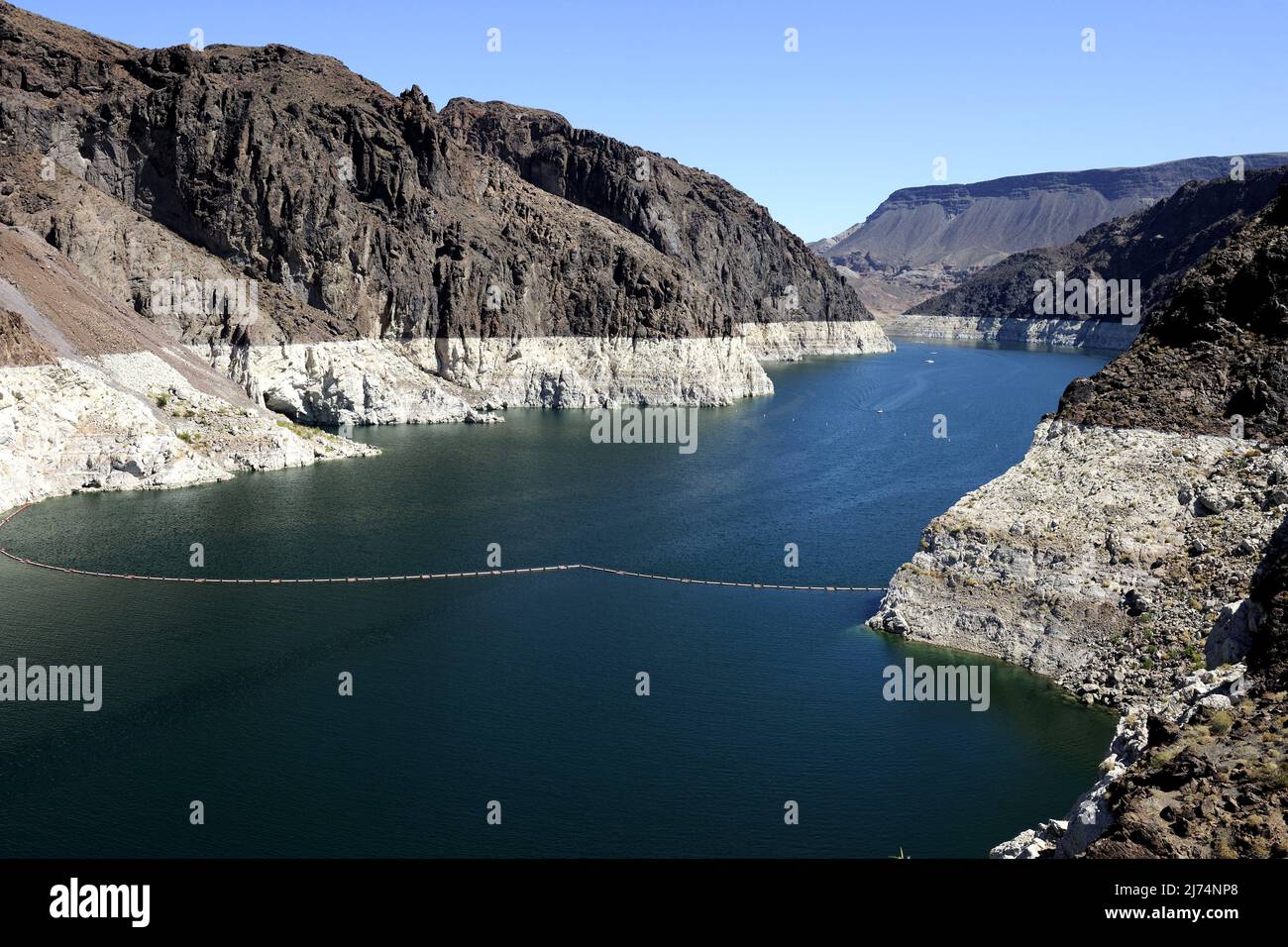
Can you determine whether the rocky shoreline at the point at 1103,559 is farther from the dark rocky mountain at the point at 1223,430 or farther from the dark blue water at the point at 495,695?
the dark blue water at the point at 495,695

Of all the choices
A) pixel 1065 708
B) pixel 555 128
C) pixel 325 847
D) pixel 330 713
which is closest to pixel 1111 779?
pixel 1065 708

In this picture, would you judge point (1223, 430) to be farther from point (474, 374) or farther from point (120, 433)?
point (474, 374)

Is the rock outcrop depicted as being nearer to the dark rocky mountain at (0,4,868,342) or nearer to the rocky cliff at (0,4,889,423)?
the rocky cliff at (0,4,889,423)

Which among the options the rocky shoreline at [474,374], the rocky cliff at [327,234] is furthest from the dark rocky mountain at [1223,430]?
the rocky cliff at [327,234]

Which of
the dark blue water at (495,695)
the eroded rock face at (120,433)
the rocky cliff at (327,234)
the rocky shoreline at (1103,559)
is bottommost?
the dark blue water at (495,695)
